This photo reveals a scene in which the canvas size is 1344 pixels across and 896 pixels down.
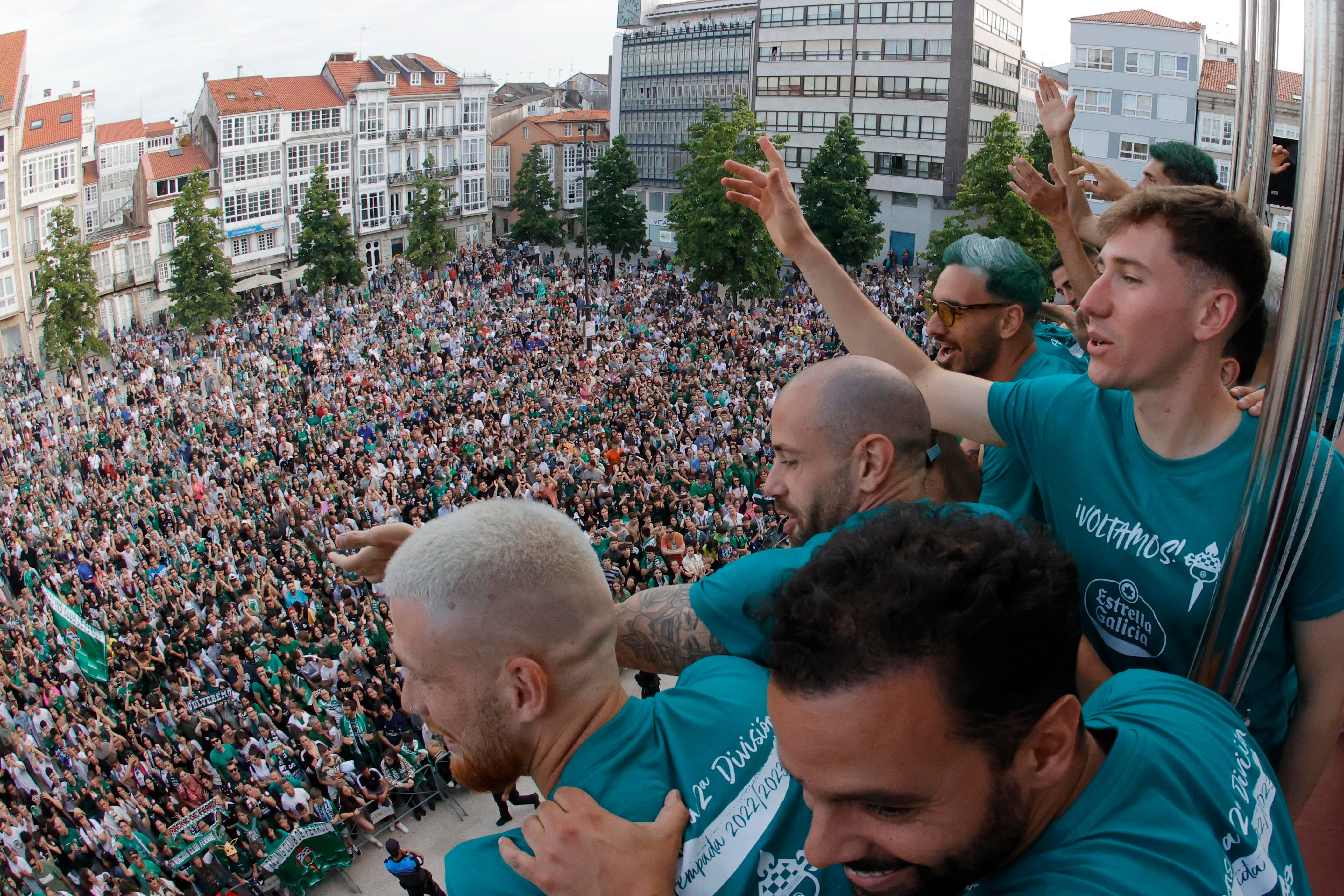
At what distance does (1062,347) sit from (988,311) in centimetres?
113

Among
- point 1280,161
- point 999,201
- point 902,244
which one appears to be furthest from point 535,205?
point 1280,161

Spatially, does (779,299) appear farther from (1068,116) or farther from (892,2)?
(1068,116)

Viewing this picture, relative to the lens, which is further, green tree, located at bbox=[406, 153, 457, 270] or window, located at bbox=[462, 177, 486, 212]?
window, located at bbox=[462, 177, 486, 212]

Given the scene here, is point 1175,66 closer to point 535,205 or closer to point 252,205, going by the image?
point 535,205

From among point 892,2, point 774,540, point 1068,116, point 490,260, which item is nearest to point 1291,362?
point 1068,116

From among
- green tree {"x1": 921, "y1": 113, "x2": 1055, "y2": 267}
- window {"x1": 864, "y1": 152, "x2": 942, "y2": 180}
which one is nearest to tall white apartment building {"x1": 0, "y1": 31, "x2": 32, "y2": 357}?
green tree {"x1": 921, "y1": 113, "x2": 1055, "y2": 267}

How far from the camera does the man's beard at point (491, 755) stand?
2033 mm

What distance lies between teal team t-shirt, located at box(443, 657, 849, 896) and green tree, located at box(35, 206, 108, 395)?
36.5 meters

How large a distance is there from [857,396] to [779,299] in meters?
36.7

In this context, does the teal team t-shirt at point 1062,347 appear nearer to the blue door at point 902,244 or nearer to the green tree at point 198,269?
the green tree at point 198,269

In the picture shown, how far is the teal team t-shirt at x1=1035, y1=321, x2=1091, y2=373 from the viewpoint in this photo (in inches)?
169

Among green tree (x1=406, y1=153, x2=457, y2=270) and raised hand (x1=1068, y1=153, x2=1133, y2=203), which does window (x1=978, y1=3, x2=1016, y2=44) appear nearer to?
green tree (x1=406, y1=153, x2=457, y2=270)

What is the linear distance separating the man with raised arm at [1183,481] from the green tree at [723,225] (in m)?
33.8

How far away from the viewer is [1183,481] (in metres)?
2.19
